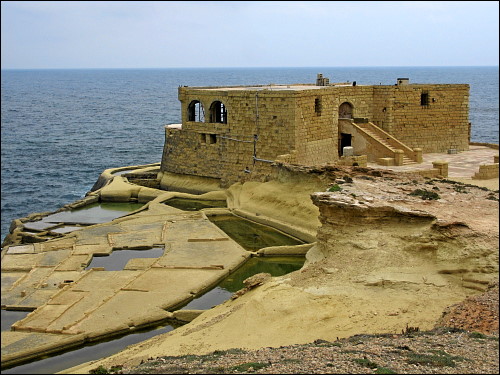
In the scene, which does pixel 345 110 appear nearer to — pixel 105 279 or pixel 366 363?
pixel 105 279

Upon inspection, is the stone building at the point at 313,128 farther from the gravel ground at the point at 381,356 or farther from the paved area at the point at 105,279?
the gravel ground at the point at 381,356

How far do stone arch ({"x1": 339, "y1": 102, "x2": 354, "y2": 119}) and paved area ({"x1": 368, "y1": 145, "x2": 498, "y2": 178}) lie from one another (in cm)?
462

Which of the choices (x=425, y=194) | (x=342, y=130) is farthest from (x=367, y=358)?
(x=342, y=130)

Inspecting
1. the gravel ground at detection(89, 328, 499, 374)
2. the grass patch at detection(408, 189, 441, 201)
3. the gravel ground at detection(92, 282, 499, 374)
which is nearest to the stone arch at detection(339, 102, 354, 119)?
the grass patch at detection(408, 189, 441, 201)

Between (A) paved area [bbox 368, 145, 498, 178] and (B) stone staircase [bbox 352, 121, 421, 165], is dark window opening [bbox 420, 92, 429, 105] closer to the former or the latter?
(A) paved area [bbox 368, 145, 498, 178]

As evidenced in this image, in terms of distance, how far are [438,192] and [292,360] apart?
11.6 m

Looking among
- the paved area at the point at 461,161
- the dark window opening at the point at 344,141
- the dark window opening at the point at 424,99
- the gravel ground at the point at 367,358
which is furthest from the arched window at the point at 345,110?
the gravel ground at the point at 367,358

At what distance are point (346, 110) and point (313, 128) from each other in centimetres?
454

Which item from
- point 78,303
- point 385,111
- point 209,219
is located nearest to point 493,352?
point 78,303

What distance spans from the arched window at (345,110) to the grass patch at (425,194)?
717 inches

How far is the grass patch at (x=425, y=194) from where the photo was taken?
21953mm

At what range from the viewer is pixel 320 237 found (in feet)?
75.9

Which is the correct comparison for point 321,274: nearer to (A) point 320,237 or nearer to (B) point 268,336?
(A) point 320,237

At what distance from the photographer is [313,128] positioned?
3688 centimetres
